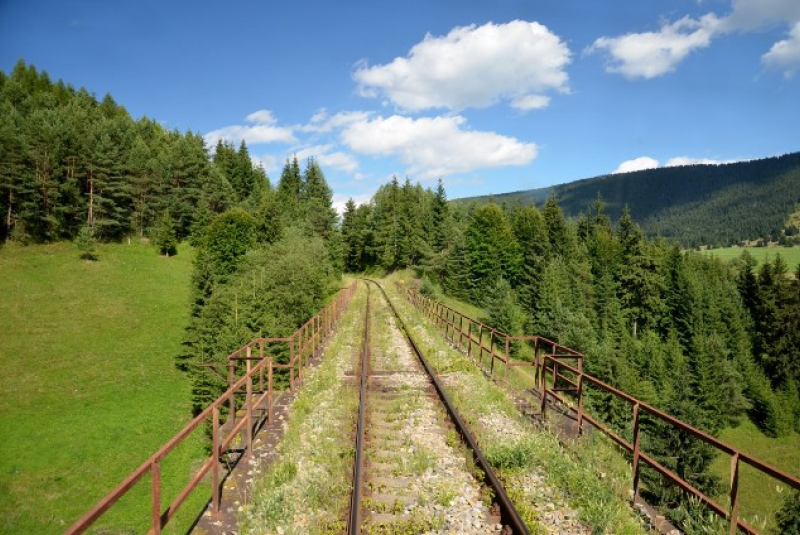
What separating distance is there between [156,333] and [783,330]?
83.5 m

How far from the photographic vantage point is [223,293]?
3650cm

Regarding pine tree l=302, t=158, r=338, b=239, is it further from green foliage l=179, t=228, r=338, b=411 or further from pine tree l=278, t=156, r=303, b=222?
green foliage l=179, t=228, r=338, b=411

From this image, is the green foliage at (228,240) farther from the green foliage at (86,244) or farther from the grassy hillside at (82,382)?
the green foliage at (86,244)

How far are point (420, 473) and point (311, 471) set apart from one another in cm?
170

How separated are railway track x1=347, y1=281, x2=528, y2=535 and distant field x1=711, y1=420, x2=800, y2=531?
140ft

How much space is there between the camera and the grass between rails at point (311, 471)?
5.77 meters

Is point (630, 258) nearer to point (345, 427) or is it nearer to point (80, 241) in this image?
point (345, 427)

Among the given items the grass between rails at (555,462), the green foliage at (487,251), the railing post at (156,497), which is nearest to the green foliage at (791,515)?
the grass between rails at (555,462)

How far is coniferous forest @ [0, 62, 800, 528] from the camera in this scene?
48875mm

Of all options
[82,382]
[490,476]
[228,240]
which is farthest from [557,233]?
[490,476]

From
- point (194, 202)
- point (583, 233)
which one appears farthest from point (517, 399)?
point (583, 233)

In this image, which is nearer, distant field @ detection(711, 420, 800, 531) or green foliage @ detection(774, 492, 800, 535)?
green foliage @ detection(774, 492, 800, 535)

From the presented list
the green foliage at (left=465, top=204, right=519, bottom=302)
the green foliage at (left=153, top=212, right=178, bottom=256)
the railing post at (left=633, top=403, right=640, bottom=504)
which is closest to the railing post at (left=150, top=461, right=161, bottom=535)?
the railing post at (left=633, top=403, right=640, bottom=504)

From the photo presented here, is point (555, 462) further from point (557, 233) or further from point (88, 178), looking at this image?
point (557, 233)
